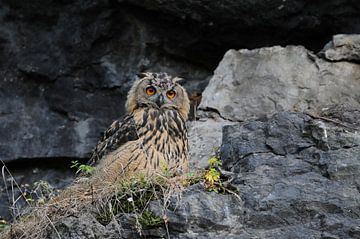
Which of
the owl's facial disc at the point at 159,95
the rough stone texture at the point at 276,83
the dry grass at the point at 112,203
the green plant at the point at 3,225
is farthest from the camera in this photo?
the rough stone texture at the point at 276,83

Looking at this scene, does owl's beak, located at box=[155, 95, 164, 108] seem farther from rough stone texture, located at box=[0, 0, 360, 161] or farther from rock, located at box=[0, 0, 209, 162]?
rock, located at box=[0, 0, 209, 162]

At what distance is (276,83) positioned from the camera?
7414 mm

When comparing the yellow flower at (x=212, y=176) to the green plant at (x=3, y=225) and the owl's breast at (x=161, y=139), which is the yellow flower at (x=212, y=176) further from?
the green plant at (x=3, y=225)

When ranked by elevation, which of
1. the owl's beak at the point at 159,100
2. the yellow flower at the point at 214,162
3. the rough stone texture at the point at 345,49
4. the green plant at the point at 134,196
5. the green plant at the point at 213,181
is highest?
the rough stone texture at the point at 345,49

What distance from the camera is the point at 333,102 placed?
7125mm

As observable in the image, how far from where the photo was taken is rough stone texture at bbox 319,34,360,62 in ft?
24.1

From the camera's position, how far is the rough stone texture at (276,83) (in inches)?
285

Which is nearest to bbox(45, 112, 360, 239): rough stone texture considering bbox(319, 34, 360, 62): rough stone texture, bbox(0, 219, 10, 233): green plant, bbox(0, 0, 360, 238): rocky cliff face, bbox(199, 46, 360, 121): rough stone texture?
bbox(0, 0, 360, 238): rocky cliff face

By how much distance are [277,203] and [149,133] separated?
1615mm

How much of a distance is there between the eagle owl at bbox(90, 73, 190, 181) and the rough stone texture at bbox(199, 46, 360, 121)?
601mm

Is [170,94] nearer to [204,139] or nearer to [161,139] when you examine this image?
[161,139]

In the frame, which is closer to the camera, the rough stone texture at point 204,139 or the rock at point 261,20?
the rough stone texture at point 204,139

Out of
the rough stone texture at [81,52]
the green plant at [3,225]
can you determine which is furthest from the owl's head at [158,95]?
the green plant at [3,225]

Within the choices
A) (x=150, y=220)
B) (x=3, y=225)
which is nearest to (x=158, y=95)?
(x=3, y=225)
